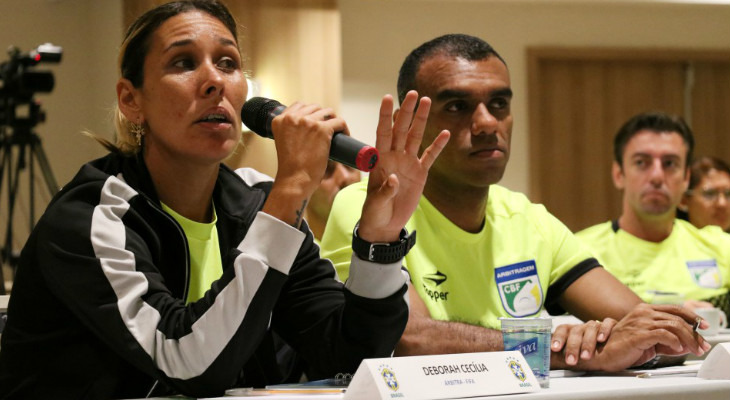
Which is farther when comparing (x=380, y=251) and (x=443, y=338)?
(x=443, y=338)

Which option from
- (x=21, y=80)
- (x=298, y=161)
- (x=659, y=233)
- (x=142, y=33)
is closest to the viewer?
(x=298, y=161)

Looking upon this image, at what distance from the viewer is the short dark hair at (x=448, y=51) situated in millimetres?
2064

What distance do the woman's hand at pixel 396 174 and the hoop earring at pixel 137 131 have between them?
1.40 ft

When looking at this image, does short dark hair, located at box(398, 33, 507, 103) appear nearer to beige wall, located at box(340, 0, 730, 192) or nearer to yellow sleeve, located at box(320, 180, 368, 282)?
yellow sleeve, located at box(320, 180, 368, 282)

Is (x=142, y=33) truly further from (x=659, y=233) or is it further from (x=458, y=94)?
(x=659, y=233)

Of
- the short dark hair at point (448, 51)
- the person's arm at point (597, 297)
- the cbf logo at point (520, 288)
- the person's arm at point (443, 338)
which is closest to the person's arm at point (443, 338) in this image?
the person's arm at point (443, 338)

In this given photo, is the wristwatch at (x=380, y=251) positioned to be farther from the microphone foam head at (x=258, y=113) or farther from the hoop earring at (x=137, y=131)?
the hoop earring at (x=137, y=131)

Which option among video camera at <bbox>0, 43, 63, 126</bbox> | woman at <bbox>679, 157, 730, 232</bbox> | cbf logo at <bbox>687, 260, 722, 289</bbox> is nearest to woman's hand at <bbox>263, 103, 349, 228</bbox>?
video camera at <bbox>0, 43, 63, 126</bbox>

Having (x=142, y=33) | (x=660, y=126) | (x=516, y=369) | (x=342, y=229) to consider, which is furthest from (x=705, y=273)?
(x=142, y=33)

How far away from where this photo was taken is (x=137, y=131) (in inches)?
61.1

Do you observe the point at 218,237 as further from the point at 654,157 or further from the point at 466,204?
the point at 654,157

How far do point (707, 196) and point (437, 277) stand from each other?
276 centimetres

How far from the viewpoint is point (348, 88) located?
18.9ft

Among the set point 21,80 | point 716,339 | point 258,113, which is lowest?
point 716,339
